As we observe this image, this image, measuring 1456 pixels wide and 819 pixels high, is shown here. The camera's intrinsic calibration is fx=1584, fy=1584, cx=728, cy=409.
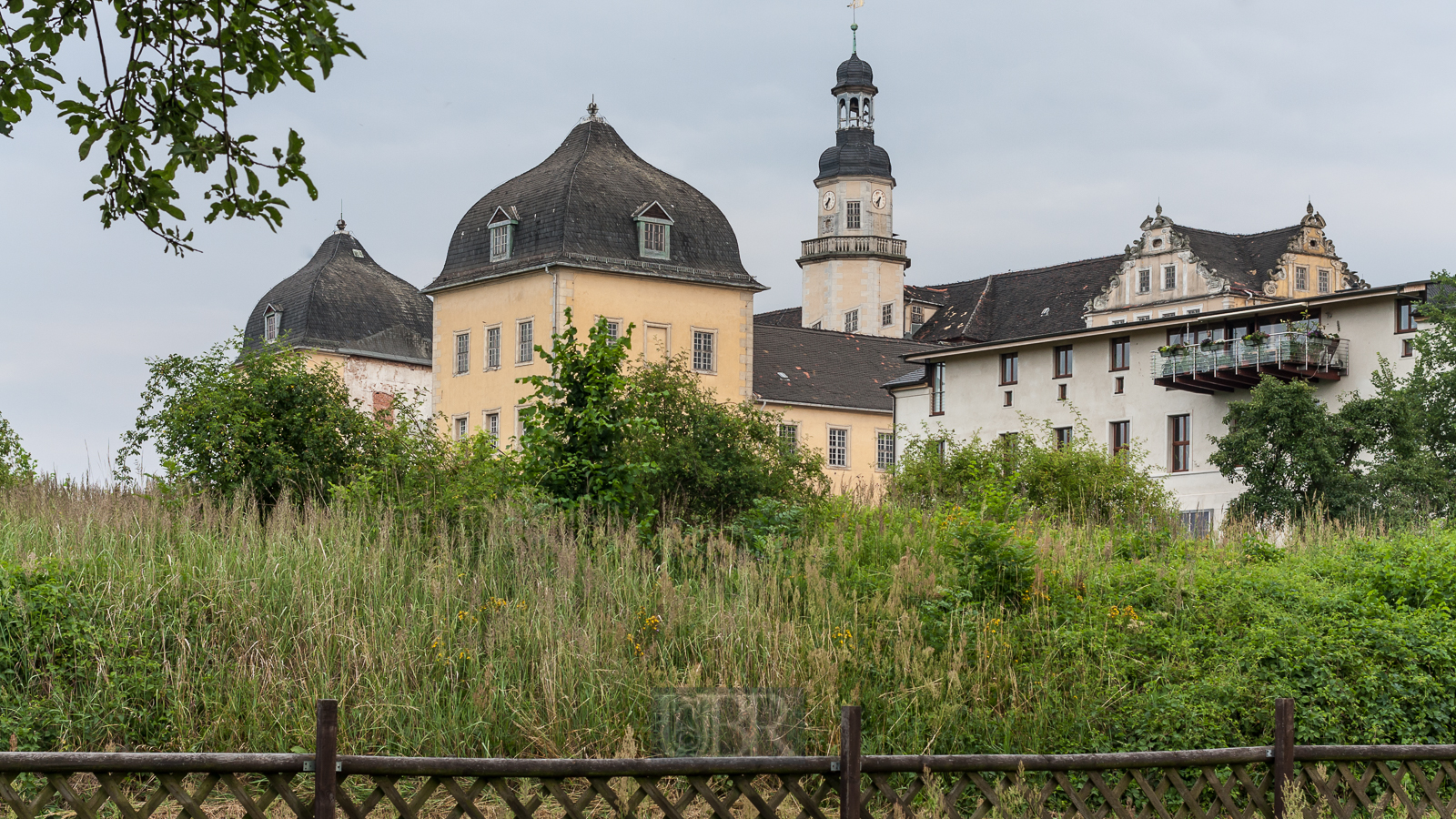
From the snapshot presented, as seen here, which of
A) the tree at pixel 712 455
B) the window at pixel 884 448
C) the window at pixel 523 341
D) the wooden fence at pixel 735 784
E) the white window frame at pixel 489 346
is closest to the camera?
the wooden fence at pixel 735 784

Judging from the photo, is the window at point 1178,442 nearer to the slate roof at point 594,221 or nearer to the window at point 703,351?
the slate roof at point 594,221

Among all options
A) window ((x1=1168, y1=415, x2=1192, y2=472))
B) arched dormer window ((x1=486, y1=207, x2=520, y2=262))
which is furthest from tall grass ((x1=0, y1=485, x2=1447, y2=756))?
arched dormer window ((x1=486, y1=207, x2=520, y2=262))

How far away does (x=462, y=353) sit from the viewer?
164ft

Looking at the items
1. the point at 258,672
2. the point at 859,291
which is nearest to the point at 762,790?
the point at 258,672

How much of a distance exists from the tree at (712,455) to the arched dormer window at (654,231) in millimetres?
24184

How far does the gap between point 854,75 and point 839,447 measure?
3672 cm

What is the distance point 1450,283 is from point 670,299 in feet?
70.7

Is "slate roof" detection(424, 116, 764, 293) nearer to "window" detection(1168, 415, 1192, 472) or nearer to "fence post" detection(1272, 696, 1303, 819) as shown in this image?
"window" detection(1168, 415, 1192, 472)

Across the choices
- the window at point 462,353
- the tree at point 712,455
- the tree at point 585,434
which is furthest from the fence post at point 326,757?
the window at point 462,353

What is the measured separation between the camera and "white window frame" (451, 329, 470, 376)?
163ft

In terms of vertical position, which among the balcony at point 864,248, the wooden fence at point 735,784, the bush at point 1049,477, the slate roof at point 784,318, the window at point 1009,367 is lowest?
the wooden fence at point 735,784

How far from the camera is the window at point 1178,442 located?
45344 millimetres

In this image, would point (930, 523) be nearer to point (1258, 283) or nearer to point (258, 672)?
point (258, 672)

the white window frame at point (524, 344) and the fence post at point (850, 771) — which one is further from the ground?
the white window frame at point (524, 344)
